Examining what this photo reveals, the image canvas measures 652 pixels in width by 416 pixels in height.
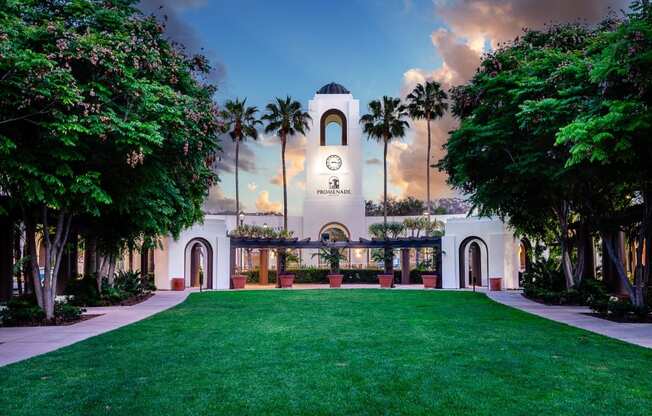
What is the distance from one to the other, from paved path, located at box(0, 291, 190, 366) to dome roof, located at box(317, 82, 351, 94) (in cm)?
3221

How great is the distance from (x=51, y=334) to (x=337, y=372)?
7.74m

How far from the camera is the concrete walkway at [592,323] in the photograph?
11.6 metres

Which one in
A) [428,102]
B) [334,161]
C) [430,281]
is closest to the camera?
[430,281]

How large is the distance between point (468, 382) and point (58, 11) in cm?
1131

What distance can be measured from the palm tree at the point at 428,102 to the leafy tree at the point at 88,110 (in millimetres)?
32285

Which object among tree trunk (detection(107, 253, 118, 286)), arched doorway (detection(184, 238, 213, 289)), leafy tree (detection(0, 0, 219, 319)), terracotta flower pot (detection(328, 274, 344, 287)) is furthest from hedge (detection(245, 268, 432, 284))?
leafy tree (detection(0, 0, 219, 319))

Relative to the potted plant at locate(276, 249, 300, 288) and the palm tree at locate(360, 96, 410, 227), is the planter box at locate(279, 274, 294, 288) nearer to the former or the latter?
the potted plant at locate(276, 249, 300, 288)

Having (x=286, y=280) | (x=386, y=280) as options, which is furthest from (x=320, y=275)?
(x=386, y=280)

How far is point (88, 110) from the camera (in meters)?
11.0

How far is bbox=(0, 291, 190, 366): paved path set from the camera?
33.2 ft

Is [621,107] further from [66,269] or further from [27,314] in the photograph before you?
[66,269]

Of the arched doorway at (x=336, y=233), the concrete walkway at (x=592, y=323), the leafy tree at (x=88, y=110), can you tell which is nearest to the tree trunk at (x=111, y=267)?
the leafy tree at (x=88, y=110)

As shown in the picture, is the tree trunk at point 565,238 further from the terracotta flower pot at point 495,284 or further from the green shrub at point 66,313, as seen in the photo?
the green shrub at point 66,313

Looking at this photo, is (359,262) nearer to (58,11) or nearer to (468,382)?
(58,11)
